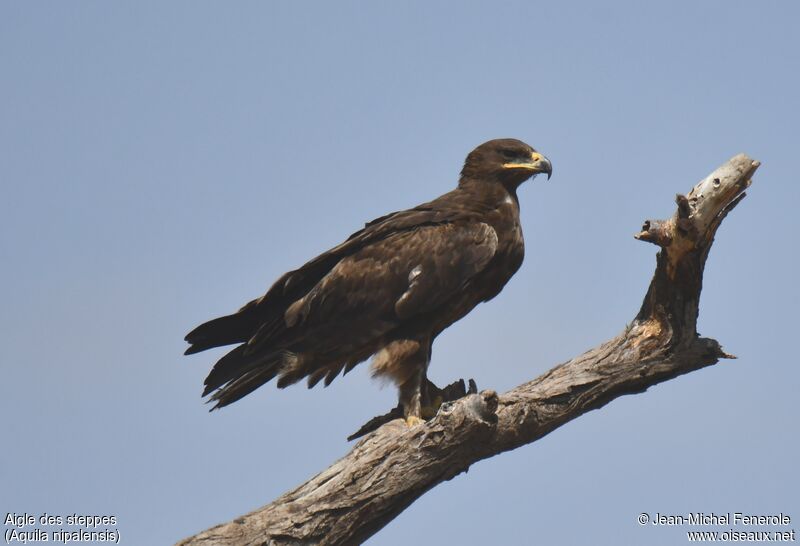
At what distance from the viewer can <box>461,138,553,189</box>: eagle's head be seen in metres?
9.89

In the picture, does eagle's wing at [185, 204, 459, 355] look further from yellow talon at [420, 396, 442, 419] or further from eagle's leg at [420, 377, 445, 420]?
yellow talon at [420, 396, 442, 419]

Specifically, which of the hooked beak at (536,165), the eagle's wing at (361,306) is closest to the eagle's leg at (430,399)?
the eagle's wing at (361,306)

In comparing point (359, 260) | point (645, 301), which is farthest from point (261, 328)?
point (645, 301)

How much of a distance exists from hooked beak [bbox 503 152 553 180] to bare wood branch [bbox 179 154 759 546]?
1.94 meters

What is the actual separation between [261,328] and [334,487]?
2.01 meters

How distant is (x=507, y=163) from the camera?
32.8 ft

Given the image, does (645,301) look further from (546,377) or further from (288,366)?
(288,366)

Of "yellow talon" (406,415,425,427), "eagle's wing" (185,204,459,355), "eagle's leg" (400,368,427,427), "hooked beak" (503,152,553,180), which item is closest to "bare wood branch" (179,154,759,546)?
"yellow talon" (406,415,425,427)

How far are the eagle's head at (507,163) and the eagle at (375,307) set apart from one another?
2.52ft

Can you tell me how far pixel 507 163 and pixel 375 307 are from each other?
6.44ft

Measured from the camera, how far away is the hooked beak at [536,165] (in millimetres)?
9766

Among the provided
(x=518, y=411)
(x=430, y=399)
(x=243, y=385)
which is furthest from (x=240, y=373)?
(x=518, y=411)

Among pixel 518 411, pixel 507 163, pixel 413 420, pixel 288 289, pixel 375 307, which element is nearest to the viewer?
pixel 518 411

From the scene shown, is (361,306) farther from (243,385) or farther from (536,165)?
(536,165)
